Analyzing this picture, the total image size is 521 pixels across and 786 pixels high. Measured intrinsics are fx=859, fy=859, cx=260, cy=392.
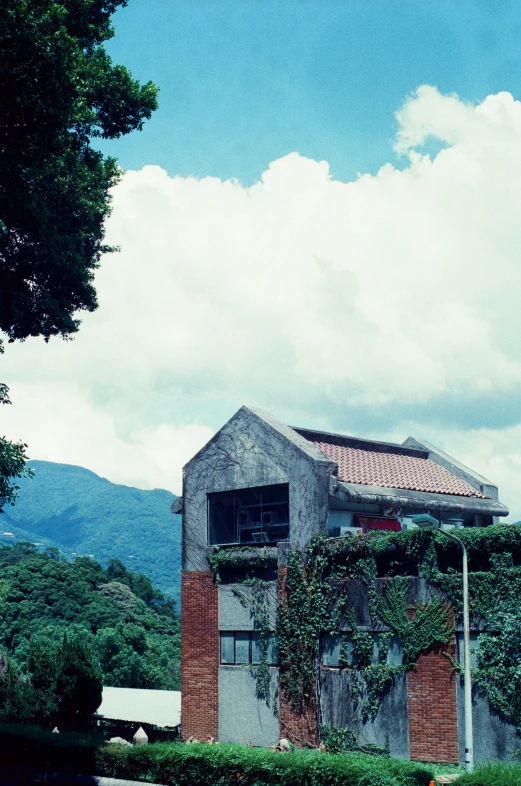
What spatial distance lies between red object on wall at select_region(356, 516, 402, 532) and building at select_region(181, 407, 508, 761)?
4 centimetres

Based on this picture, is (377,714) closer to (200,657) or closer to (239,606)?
(239,606)

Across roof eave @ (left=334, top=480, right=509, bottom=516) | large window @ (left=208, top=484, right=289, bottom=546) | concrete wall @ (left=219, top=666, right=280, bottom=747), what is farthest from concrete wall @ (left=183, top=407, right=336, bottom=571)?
concrete wall @ (left=219, top=666, right=280, bottom=747)

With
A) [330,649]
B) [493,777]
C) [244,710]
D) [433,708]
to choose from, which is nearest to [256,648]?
[244,710]

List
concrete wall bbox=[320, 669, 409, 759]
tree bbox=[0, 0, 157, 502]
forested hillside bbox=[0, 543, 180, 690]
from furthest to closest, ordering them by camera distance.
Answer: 1. forested hillside bbox=[0, 543, 180, 690]
2. concrete wall bbox=[320, 669, 409, 759]
3. tree bbox=[0, 0, 157, 502]

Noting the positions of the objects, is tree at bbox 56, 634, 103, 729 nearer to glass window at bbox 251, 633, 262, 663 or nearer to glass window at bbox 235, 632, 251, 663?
glass window at bbox 235, 632, 251, 663

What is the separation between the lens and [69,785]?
20.9 m

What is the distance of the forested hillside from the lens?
6544 centimetres

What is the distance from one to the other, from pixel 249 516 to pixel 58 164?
15.1 metres

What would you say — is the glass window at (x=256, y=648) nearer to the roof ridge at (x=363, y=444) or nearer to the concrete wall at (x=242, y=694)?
the concrete wall at (x=242, y=694)

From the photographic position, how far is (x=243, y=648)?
31500 mm

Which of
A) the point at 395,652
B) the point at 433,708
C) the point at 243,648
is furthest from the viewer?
the point at 243,648

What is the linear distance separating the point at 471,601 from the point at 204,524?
11.7 meters

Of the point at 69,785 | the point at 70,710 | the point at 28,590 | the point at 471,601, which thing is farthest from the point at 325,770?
the point at 28,590

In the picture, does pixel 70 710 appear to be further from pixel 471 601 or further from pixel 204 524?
pixel 471 601
